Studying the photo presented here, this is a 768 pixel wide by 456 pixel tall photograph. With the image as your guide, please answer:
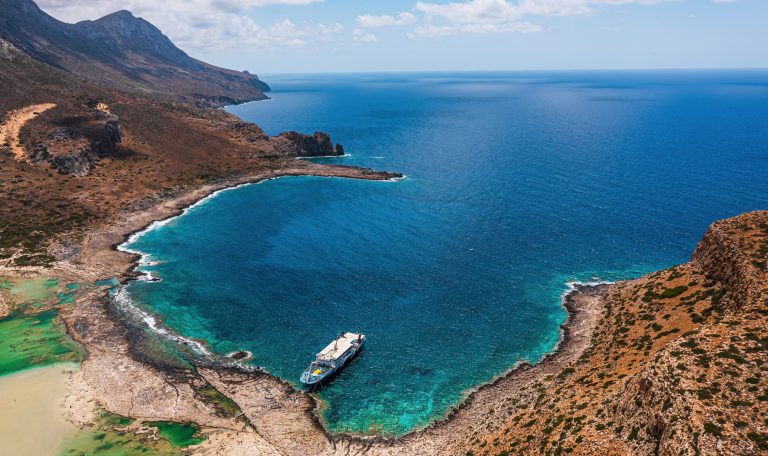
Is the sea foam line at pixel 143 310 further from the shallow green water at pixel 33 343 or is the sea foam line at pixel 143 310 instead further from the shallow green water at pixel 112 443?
the shallow green water at pixel 112 443

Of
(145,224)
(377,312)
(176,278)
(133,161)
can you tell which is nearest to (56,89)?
(133,161)

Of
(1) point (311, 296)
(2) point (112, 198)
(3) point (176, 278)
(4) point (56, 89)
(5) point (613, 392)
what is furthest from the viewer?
(4) point (56, 89)

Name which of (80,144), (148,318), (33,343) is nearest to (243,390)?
(148,318)

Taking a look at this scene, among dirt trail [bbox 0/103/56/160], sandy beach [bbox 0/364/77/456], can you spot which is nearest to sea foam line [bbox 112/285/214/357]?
sandy beach [bbox 0/364/77/456]

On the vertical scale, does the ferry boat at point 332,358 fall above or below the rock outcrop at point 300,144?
below

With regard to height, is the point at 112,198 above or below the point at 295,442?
above

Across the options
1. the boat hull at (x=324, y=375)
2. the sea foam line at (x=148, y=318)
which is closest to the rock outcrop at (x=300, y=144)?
the sea foam line at (x=148, y=318)

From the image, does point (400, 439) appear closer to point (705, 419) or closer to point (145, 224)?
point (705, 419)

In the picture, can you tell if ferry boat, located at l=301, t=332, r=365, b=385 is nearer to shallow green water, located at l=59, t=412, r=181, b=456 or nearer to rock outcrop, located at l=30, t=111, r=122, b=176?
shallow green water, located at l=59, t=412, r=181, b=456
